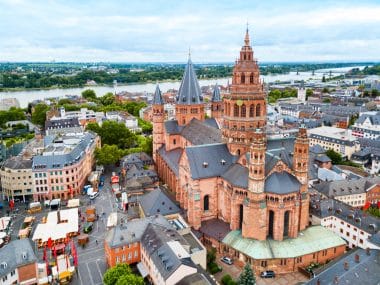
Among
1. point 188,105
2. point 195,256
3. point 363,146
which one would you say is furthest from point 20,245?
point 363,146

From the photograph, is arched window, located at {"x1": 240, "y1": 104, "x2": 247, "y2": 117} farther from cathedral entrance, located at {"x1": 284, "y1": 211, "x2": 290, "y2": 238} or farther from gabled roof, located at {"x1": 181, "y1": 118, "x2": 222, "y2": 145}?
cathedral entrance, located at {"x1": 284, "y1": 211, "x2": 290, "y2": 238}

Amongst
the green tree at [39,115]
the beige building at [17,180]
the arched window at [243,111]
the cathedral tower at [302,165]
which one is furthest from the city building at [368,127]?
the green tree at [39,115]

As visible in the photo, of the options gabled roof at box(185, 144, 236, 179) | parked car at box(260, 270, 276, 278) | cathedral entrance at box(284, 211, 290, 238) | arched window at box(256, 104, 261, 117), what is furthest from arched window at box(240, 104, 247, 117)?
parked car at box(260, 270, 276, 278)

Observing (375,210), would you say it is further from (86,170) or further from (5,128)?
(5,128)

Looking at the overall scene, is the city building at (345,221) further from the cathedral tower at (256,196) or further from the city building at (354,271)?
the cathedral tower at (256,196)

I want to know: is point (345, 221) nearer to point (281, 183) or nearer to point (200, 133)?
point (281, 183)

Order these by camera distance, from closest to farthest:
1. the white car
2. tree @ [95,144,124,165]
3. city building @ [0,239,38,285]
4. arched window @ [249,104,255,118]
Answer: city building @ [0,239,38,285]
arched window @ [249,104,255,118]
the white car
tree @ [95,144,124,165]

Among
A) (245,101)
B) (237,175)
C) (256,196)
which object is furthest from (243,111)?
(256,196)
